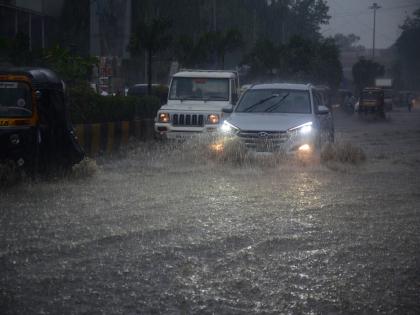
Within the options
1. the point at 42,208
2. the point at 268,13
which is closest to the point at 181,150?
the point at 42,208

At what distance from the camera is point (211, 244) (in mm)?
7621

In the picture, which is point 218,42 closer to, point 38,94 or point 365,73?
point 38,94

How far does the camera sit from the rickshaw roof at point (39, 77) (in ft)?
37.4

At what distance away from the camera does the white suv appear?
18203 mm

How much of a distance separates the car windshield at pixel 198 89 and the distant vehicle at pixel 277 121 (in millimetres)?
3817

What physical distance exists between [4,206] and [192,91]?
34.2 ft

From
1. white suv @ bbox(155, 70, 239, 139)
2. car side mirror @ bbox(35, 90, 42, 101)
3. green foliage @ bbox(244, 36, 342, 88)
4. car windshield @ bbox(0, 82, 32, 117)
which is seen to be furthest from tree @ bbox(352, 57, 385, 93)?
car windshield @ bbox(0, 82, 32, 117)

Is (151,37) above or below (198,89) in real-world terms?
above

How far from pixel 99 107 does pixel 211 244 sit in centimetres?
1143

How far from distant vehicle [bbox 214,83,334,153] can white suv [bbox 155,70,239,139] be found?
2.53m

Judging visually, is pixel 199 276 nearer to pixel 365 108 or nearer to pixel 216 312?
pixel 216 312

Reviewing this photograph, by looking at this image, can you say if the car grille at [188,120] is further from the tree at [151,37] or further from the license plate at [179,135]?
the tree at [151,37]

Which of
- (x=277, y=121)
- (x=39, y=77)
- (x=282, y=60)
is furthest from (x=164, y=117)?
(x=282, y=60)

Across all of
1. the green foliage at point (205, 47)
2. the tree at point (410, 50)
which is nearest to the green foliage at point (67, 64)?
the green foliage at point (205, 47)
